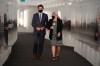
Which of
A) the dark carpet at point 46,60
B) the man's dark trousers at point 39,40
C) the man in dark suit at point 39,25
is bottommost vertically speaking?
the dark carpet at point 46,60

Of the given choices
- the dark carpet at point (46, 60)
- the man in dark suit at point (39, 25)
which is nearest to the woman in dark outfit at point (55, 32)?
the man in dark suit at point (39, 25)

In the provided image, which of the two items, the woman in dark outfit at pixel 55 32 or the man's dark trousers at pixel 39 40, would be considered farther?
the woman in dark outfit at pixel 55 32

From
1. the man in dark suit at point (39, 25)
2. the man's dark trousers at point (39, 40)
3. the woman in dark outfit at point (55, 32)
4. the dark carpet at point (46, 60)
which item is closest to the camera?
the dark carpet at point (46, 60)

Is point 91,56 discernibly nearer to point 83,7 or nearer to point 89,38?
point 89,38

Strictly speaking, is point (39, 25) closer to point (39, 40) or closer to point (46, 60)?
point (39, 40)

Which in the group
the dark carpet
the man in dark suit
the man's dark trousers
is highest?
the man in dark suit

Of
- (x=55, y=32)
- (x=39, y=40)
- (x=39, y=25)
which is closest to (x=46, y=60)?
(x=39, y=40)

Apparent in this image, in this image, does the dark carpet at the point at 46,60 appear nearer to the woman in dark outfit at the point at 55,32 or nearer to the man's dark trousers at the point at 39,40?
the man's dark trousers at the point at 39,40

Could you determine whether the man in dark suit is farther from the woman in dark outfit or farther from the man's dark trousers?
the woman in dark outfit

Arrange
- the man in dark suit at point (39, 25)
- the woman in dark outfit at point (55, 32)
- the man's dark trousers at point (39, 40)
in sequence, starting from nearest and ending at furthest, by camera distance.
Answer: the man in dark suit at point (39, 25)
the man's dark trousers at point (39, 40)
the woman in dark outfit at point (55, 32)

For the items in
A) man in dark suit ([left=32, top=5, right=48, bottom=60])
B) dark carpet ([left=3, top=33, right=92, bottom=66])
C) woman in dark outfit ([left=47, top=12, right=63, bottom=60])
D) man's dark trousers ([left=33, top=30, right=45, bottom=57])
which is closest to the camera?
dark carpet ([left=3, top=33, right=92, bottom=66])

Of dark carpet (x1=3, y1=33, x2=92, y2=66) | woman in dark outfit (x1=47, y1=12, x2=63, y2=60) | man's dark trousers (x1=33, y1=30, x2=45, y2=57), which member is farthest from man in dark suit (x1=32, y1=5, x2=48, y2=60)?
dark carpet (x1=3, y1=33, x2=92, y2=66)

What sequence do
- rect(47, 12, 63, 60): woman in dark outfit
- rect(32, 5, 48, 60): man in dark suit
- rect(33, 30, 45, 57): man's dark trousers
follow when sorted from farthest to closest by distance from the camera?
rect(47, 12, 63, 60): woman in dark outfit
rect(33, 30, 45, 57): man's dark trousers
rect(32, 5, 48, 60): man in dark suit

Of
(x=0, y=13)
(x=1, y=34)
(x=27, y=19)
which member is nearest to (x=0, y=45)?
(x=1, y=34)
